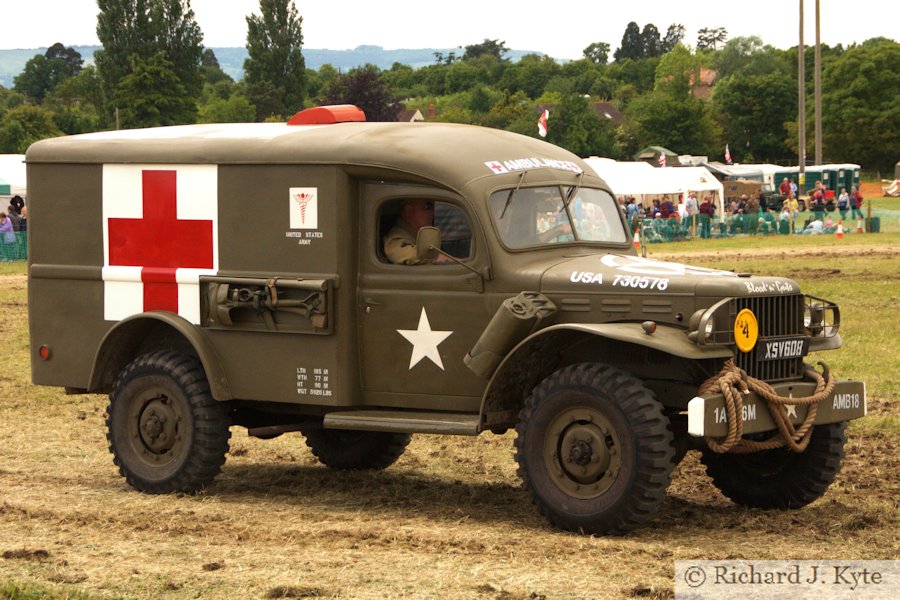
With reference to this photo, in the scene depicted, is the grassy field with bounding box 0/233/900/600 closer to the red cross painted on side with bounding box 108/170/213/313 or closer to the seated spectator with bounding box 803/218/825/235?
the red cross painted on side with bounding box 108/170/213/313

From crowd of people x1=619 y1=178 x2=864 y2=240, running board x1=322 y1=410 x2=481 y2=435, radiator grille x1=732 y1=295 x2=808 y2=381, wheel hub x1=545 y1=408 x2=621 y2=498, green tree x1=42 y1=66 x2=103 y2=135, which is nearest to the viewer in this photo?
wheel hub x1=545 y1=408 x2=621 y2=498

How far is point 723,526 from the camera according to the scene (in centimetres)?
859

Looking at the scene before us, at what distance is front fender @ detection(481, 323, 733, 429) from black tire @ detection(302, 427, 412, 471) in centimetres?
218

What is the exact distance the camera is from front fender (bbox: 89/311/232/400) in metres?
9.77

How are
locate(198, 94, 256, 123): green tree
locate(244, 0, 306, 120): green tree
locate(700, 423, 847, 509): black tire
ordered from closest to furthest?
locate(700, 423, 847, 509): black tire, locate(198, 94, 256, 123): green tree, locate(244, 0, 306, 120): green tree

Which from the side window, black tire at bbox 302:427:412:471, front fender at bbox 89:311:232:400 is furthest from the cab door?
black tire at bbox 302:427:412:471

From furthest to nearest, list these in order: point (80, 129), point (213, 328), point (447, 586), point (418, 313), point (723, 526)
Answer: point (80, 129) → point (213, 328) → point (418, 313) → point (723, 526) → point (447, 586)

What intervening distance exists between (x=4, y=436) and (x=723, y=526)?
6641 mm

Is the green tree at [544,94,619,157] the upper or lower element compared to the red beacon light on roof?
upper

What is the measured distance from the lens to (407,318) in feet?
30.2

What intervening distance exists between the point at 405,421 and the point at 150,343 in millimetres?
2236

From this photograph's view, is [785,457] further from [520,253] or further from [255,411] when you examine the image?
[255,411]

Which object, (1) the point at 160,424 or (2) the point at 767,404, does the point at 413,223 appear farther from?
(2) the point at 767,404

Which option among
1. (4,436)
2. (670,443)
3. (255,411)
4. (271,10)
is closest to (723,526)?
(670,443)
